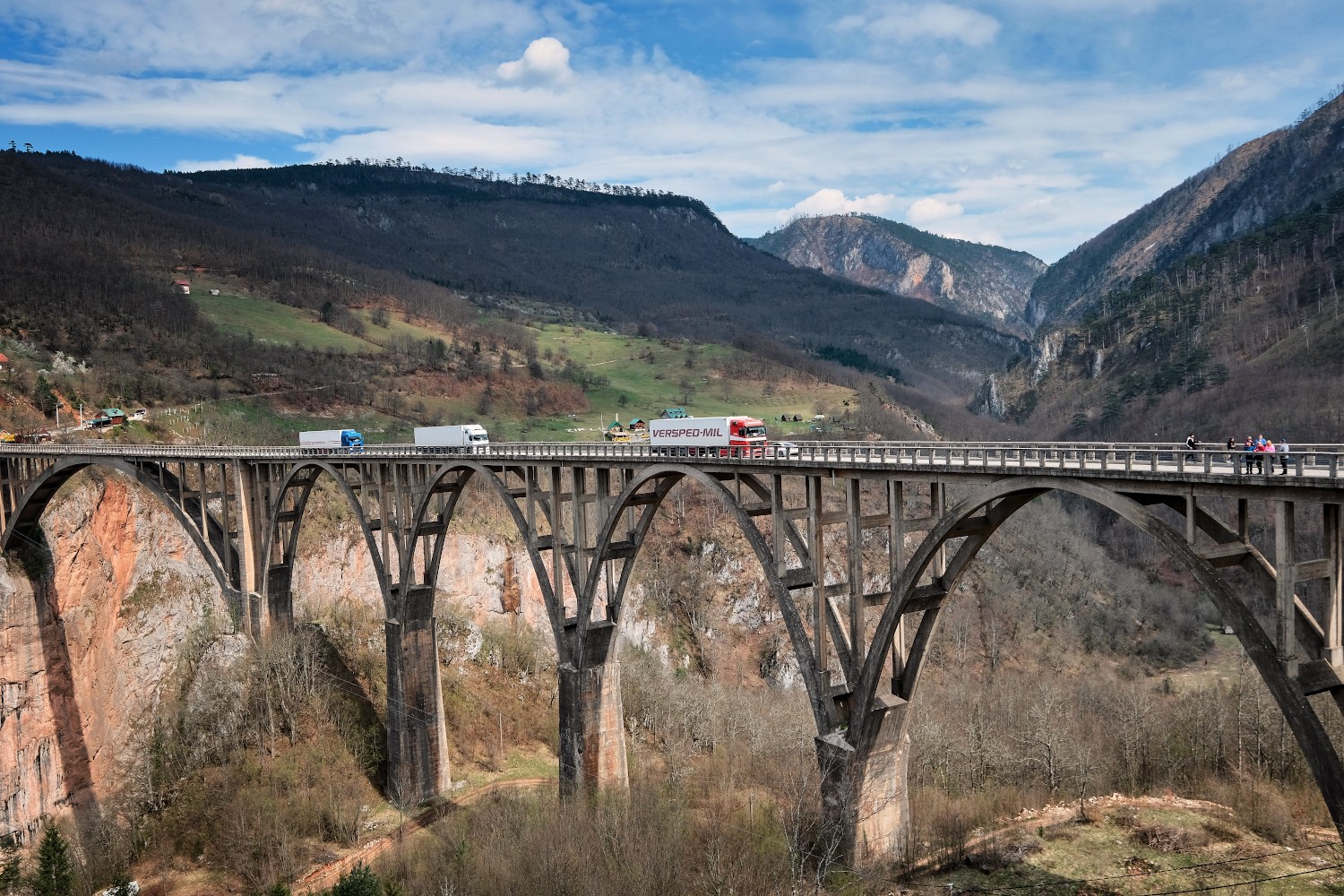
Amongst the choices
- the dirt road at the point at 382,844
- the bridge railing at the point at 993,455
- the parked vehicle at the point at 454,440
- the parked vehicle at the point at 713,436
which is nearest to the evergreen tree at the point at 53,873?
the dirt road at the point at 382,844

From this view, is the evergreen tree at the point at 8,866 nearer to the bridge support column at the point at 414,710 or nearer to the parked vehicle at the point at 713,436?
the bridge support column at the point at 414,710

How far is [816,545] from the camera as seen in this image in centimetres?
2862

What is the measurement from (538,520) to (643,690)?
24381mm

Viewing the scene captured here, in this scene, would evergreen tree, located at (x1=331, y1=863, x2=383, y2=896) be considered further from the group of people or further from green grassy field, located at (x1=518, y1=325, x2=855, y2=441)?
green grassy field, located at (x1=518, y1=325, x2=855, y2=441)

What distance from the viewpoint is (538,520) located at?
260 ft

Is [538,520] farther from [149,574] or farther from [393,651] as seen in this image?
[393,651]

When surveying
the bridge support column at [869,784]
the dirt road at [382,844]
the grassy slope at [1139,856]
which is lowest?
the dirt road at [382,844]

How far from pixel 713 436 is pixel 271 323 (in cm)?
13557

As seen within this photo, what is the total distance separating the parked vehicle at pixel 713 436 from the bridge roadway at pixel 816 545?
1.12m

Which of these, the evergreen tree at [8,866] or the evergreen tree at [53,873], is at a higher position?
the evergreen tree at [53,873]

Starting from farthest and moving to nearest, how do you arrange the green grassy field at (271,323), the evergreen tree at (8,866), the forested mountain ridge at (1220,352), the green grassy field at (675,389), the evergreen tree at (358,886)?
the green grassy field at (271,323) → the green grassy field at (675,389) → the forested mountain ridge at (1220,352) → the evergreen tree at (8,866) → the evergreen tree at (358,886)

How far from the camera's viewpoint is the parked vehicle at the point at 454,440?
4831 cm

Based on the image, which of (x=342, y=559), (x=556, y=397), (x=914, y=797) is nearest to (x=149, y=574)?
(x=342, y=559)

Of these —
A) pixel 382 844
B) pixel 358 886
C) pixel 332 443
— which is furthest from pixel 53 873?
pixel 332 443
